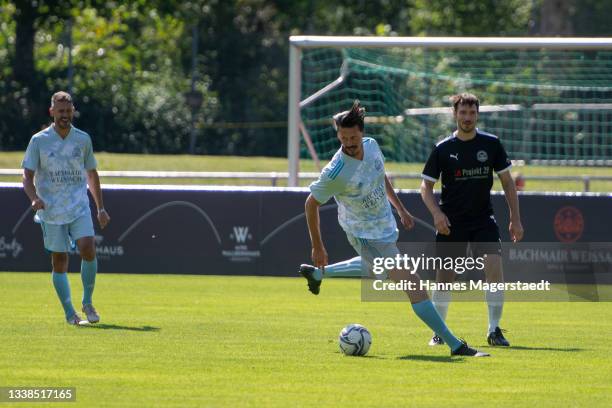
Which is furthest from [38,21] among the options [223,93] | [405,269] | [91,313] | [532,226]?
[405,269]

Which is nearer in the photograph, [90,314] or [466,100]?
[466,100]

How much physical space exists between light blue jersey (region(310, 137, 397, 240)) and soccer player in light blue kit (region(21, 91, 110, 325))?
298 centimetres

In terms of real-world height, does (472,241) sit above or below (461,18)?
below

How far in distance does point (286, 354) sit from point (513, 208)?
7.88 feet

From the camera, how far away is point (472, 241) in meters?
11.7

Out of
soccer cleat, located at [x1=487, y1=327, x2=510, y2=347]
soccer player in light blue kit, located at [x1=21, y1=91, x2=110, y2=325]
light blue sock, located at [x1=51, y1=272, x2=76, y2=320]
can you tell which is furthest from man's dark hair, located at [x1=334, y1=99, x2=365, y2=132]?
light blue sock, located at [x1=51, y1=272, x2=76, y2=320]

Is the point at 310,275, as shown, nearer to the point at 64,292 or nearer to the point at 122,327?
the point at 122,327

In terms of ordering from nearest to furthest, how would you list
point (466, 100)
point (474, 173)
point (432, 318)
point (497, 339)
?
point (432, 318)
point (466, 100)
point (497, 339)
point (474, 173)

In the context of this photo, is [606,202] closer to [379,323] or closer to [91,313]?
[379,323]

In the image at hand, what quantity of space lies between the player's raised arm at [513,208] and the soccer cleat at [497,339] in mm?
800

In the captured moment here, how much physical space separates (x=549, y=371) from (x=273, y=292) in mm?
7338

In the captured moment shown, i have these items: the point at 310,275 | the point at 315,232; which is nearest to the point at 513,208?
the point at 310,275

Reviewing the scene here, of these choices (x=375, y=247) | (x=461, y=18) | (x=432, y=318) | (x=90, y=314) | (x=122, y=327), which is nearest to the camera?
(x=432, y=318)

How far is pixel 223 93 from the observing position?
4978cm
